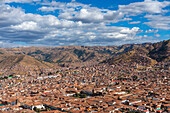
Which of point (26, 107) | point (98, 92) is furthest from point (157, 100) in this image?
point (26, 107)

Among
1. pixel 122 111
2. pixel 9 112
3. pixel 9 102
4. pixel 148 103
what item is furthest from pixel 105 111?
pixel 9 102

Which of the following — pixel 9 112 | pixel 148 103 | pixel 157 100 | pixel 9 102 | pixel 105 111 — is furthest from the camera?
pixel 9 102

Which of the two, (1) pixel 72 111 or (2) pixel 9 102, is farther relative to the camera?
(2) pixel 9 102

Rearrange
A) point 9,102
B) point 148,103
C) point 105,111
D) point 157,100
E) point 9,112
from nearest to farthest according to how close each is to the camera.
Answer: point 105,111 → point 9,112 → point 148,103 → point 157,100 → point 9,102

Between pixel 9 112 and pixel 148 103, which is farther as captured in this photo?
pixel 148 103

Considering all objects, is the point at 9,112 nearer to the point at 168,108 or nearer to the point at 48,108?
the point at 48,108

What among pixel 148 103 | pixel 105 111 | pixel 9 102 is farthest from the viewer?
pixel 9 102

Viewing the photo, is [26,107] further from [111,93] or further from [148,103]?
[148,103]

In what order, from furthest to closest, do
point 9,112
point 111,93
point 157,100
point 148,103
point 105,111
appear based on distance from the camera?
1. point 111,93
2. point 157,100
3. point 148,103
4. point 9,112
5. point 105,111

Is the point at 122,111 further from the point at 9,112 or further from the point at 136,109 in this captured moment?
the point at 9,112
